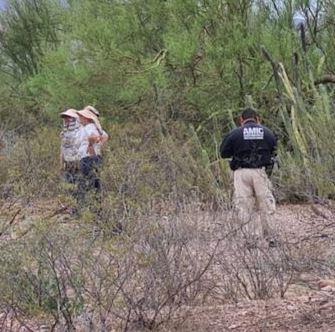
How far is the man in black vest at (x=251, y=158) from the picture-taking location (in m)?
9.44

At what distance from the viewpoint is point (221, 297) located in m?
6.32

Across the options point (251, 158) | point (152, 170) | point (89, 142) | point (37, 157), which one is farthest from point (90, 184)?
point (37, 157)

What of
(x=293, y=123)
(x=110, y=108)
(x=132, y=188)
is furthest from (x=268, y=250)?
(x=110, y=108)

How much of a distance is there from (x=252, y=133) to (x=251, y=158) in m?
0.28

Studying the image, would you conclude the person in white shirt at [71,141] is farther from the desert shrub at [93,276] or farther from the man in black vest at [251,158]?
the desert shrub at [93,276]

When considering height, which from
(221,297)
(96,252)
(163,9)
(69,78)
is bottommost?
(221,297)

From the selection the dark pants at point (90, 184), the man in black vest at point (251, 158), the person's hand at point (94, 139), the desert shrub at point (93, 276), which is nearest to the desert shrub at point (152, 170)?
the dark pants at point (90, 184)

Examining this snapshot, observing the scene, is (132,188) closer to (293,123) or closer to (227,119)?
(293,123)

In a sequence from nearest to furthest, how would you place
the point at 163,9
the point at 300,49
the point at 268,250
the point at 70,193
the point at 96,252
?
the point at 96,252 → the point at 268,250 → the point at 70,193 → the point at 300,49 → the point at 163,9

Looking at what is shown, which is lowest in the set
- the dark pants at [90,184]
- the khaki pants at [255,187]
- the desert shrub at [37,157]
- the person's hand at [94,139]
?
the khaki pants at [255,187]

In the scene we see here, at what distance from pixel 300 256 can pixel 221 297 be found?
0.93 m

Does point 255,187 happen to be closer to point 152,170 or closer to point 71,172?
point 152,170

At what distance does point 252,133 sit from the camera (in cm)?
945

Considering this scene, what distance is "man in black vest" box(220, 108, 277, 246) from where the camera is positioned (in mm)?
9438
